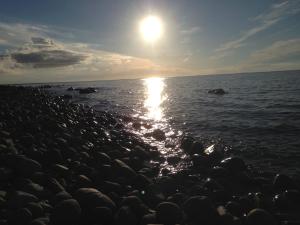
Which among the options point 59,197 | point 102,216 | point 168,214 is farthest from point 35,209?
point 168,214

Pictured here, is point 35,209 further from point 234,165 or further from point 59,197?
point 234,165

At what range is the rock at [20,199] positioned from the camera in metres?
5.69

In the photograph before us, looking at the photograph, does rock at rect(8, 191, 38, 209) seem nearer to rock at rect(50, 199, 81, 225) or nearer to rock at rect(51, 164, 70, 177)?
rock at rect(50, 199, 81, 225)

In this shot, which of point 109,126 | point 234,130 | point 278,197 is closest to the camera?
point 278,197

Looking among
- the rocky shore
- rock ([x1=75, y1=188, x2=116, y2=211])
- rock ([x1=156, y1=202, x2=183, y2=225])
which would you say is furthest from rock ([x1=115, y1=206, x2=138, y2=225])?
rock ([x1=156, y1=202, x2=183, y2=225])

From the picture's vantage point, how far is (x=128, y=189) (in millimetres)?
7730

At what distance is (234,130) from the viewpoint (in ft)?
55.1

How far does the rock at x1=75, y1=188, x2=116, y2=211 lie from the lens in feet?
19.9

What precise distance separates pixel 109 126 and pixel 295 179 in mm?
12935

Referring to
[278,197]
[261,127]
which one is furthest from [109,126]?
[278,197]

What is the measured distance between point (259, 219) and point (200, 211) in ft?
4.42

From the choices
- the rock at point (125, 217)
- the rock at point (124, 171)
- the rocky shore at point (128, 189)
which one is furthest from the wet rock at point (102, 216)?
the rock at point (124, 171)

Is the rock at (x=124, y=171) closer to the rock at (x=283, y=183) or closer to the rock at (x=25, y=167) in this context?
the rock at (x=25, y=167)

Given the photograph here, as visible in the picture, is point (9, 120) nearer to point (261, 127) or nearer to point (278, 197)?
point (278, 197)
